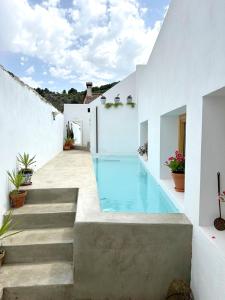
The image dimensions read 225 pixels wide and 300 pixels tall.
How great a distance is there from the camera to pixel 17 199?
4965 mm

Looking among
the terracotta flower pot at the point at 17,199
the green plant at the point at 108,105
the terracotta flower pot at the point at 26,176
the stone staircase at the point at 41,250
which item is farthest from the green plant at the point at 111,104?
the terracotta flower pot at the point at 17,199

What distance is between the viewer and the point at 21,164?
613 centimetres

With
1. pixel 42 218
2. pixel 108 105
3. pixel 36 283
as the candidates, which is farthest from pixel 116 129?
pixel 36 283

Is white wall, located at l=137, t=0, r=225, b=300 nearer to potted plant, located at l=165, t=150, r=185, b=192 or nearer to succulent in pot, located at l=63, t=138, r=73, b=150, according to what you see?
potted plant, located at l=165, t=150, r=185, b=192

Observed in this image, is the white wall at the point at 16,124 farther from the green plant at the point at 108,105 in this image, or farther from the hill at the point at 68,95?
the hill at the point at 68,95

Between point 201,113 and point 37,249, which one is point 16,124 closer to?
point 37,249

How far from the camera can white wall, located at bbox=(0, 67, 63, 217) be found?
479 centimetres

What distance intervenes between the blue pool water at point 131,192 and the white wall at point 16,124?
2.26 meters

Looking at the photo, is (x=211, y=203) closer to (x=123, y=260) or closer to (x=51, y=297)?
(x=123, y=260)

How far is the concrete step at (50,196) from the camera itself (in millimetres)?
5371

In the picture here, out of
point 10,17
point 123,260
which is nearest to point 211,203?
point 123,260

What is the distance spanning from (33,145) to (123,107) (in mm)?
7958

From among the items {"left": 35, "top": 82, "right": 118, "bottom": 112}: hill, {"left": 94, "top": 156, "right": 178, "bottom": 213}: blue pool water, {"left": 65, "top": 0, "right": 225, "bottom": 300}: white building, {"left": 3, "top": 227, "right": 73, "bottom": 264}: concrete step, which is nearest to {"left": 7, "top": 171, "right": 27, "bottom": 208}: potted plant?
{"left": 3, "top": 227, "right": 73, "bottom": 264}: concrete step

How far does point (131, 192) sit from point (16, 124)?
3.57m
